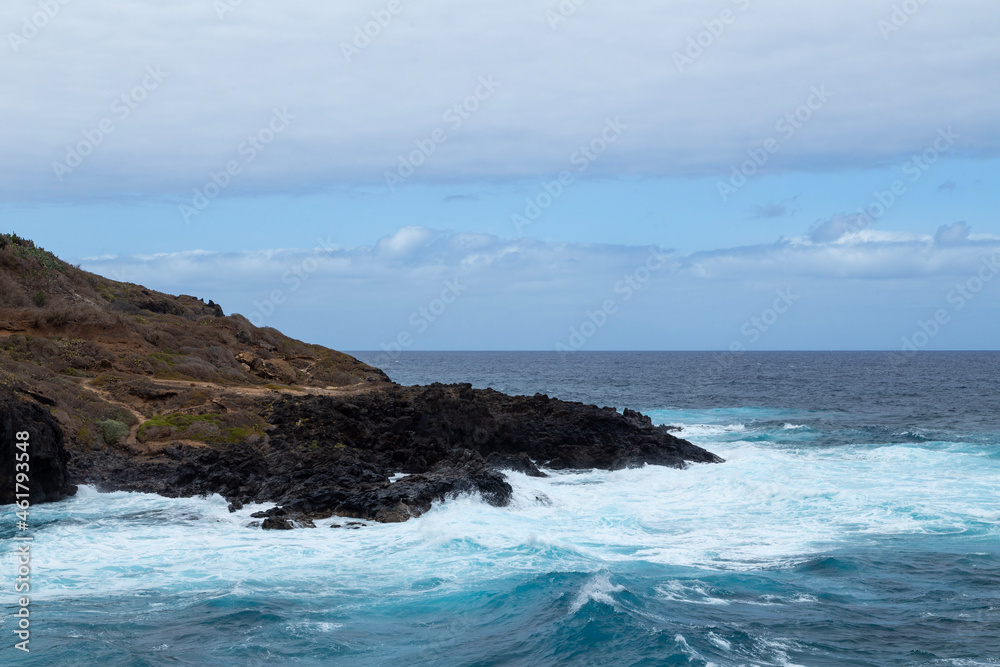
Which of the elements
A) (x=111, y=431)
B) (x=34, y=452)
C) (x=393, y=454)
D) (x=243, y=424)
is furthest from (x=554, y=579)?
(x=111, y=431)

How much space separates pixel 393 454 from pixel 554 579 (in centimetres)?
1294

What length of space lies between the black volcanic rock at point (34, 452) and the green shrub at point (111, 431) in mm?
2800

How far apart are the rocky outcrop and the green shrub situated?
38.1 inches

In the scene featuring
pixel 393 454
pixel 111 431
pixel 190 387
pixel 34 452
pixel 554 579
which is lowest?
pixel 554 579

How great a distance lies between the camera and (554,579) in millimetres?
15523

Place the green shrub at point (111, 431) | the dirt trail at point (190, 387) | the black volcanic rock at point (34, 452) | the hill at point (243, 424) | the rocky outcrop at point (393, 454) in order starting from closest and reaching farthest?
the black volcanic rock at point (34, 452) < the rocky outcrop at point (393, 454) < the hill at point (243, 424) < the green shrub at point (111, 431) < the dirt trail at point (190, 387)

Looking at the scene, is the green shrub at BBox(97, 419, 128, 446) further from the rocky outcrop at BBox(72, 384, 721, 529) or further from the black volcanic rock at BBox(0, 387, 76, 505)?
the black volcanic rock at BBox(0, 387, 76, 505)

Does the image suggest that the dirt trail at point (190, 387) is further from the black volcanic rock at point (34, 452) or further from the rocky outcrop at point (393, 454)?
the black volcanic rock at point (34, 452)

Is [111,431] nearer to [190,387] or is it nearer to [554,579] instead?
[190,387]

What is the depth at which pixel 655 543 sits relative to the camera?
62.7 ft

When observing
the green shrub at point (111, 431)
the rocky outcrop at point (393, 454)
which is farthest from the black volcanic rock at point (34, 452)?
the green shrub at point (111, 431)

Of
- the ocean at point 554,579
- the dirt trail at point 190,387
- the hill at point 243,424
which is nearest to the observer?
the ocean at point 554,579

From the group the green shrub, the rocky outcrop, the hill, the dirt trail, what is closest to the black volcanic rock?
the hill

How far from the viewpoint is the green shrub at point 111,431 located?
2523 centimetres
